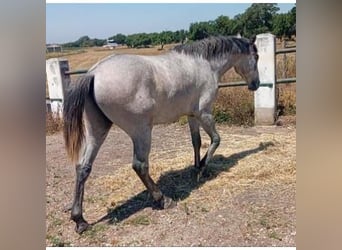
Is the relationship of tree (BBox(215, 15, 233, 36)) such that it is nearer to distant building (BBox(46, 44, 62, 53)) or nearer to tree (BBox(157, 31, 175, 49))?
tree (BBox(157, 31, 175, 49))

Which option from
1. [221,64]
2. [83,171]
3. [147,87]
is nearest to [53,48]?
[147,87]

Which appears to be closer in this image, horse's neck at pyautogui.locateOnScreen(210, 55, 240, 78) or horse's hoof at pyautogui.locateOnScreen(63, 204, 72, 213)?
horse's hoof at pyautogui.locateOnScreen(63, 204, 72, 213)

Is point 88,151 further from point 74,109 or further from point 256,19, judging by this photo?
point 256,19

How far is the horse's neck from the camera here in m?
2.18

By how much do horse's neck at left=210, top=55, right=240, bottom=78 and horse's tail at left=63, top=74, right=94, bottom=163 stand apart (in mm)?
551

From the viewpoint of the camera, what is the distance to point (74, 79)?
6.79 feet

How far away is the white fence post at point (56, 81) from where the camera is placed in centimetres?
202

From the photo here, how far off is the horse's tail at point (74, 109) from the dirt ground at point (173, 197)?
0.04m

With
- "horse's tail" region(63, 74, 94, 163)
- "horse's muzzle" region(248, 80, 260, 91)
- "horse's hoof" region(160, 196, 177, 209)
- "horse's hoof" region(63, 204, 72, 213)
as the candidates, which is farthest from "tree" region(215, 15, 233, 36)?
"horse's hoof" region(63, 204, 72, 213)

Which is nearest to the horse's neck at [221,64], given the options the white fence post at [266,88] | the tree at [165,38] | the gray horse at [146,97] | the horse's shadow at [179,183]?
the gray horse at [146,97]

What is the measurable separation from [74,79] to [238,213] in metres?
0.91

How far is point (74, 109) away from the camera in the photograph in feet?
6.70

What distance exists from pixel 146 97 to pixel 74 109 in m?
0.31
